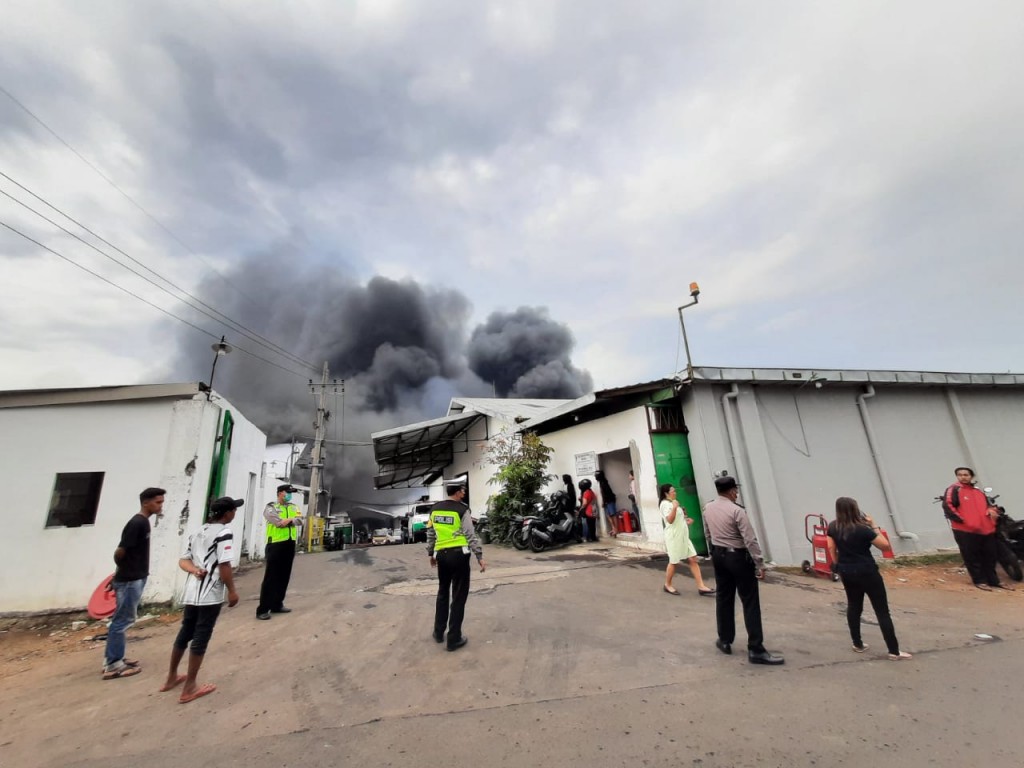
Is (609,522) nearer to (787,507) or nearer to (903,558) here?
(787,507)

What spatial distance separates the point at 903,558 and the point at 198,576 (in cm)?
1144

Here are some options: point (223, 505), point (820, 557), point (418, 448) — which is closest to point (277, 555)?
point (223, 505)

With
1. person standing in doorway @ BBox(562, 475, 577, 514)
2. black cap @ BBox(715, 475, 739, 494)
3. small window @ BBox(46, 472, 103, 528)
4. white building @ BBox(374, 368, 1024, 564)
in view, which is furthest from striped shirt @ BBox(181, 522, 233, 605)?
person standing in doorway @ BBox(562, 475, 577, 514)

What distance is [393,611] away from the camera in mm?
5938

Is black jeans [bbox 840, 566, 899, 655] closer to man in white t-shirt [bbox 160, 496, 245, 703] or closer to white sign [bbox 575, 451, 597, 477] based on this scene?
man in white t-shirt [bbox 160, 496, 245, 703]

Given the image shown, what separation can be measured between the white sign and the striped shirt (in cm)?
917

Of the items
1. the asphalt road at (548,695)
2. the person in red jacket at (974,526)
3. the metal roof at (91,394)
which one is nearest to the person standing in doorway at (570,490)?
the asphalt road at (548,695)

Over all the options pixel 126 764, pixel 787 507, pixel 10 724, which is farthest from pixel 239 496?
pixel 787 507

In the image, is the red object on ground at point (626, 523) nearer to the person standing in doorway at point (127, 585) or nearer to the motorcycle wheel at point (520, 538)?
the motorcycle wheel at point (520, 538)

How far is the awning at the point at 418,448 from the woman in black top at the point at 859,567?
1324 centimetres

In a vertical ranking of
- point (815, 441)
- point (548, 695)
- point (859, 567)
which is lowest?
point (548, 695)

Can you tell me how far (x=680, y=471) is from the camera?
9359 mm

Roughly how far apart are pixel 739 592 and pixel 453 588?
2.63 m

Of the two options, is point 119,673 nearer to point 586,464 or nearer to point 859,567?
point 859,567
